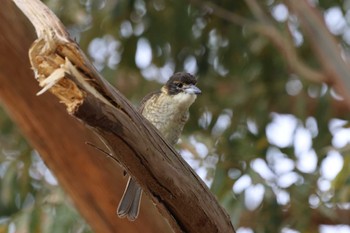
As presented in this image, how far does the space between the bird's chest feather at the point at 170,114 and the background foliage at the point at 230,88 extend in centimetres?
95

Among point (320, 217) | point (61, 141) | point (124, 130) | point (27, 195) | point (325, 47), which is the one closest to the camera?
point (124, 130)

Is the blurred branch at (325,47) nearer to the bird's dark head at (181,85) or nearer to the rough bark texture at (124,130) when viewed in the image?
the bird's dark head at (181,85)

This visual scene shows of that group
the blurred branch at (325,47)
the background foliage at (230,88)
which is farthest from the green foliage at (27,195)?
the blurred branch at (325,47)

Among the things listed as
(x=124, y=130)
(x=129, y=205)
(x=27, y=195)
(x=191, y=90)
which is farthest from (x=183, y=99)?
(x=27, y=195)

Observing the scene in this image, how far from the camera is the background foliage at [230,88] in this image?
4.88 m

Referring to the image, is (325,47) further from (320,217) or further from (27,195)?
(27,195)

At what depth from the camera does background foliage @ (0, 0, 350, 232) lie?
16.0ft

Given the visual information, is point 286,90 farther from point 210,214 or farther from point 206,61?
point 210,214

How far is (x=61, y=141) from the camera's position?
3.88m

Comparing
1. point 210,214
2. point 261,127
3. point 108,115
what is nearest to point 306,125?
point 261,127

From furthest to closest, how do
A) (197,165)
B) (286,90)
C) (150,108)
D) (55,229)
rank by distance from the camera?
(286,90) → (197,165) → (55,229) → (150,108)

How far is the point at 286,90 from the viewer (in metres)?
5.92

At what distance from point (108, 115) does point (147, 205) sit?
1.77 meters

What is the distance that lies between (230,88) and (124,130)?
3683 mm
